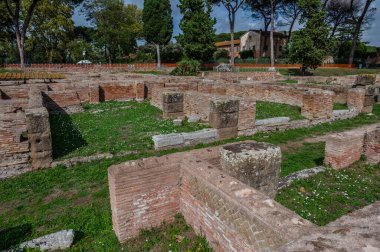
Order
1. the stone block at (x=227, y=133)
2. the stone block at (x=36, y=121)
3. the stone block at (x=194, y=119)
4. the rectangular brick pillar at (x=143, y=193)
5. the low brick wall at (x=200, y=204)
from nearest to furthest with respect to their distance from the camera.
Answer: the low brick wall at (x=200, y=204) < the rectangular brick pillar at (x=143, y=193) < the stone block at (x=36, y=121) < the stone block at (x=227, y=133) < the stone block at (x=194, y=119)

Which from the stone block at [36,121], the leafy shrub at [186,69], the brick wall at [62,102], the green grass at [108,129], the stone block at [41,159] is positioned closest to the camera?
the stone block at [36,121]

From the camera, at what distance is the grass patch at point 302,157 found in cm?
622

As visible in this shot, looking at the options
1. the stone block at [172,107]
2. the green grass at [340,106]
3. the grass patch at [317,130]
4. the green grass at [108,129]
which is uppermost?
the stone block at [172,107]

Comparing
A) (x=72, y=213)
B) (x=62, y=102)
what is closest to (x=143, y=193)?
(x=72, y=213)

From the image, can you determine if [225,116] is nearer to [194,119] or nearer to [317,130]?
[194,119]

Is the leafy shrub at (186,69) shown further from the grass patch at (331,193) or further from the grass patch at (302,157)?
the grass patch at (331,193)

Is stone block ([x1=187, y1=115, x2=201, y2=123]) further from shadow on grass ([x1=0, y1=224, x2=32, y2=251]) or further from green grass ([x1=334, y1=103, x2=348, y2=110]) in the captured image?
green grass ([x1=334, y1=103, x2=348, y2=110])

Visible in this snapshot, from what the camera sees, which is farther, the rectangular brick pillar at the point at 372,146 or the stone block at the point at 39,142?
the rectangular brick pillar at the point at 372,146

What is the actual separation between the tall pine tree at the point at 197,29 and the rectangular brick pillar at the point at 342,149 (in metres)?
27.7

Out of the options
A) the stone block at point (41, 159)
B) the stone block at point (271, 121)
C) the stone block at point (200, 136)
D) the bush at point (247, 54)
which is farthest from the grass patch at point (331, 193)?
the bush at point (247, 54)

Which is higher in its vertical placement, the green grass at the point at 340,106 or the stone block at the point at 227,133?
the green grass at the point at 340,106

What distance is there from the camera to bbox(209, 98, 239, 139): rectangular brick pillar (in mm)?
8023

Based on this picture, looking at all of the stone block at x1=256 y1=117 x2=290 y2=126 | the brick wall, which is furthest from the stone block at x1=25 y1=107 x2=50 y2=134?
the stone block at x1=256 y1=117 x2=290 y2=126

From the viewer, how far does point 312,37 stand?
26.9 metres
